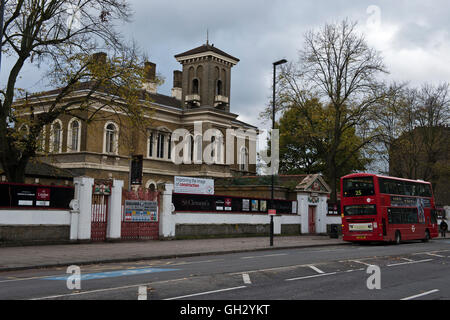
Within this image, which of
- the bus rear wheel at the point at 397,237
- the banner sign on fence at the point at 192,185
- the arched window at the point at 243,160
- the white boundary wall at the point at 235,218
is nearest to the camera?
the white boundary wall at the point at 235,218

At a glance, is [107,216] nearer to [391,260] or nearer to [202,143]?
[391,260]

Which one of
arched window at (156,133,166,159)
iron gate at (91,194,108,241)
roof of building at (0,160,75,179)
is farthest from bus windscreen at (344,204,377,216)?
arched window at (156,133,166,159)

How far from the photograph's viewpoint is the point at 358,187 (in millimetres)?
27609

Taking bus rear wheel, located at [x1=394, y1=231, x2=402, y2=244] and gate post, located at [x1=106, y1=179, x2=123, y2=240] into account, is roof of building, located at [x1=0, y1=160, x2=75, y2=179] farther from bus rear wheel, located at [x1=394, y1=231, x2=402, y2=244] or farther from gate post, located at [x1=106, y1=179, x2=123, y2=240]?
bus rear wheel, located at [x1=394, y1=231, x2=402, y2=244]

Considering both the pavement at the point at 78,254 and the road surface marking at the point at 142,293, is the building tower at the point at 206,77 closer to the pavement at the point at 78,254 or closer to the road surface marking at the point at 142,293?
the pavement at the point at 78,254

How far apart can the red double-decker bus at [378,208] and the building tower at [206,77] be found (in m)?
29.0

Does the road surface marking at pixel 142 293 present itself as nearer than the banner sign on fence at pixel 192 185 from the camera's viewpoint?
Yes

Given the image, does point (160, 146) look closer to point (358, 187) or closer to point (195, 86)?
point (195, 86)

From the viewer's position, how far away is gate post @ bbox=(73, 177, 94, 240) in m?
22.2

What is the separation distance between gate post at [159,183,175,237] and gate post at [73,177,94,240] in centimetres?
451

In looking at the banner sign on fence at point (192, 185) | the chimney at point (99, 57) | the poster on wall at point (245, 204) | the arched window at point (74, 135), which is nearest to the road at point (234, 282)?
the chimney at point (99, 57)

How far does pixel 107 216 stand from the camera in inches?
933

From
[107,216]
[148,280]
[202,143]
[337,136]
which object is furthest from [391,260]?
[202,143]

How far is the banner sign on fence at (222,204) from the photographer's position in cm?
2736
